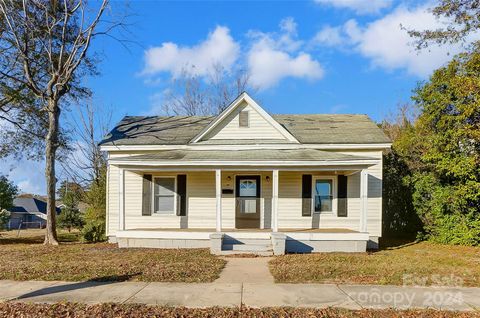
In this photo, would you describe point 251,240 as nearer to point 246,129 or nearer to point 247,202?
point 247,202

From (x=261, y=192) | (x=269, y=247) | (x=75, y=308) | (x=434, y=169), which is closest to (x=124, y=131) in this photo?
(x=261, y=192)

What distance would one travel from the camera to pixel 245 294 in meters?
6.71

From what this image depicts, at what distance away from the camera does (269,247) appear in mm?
11969

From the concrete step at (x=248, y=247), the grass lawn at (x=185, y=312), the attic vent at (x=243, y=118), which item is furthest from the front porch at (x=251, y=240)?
the grass lawn at (x=185, y=312)

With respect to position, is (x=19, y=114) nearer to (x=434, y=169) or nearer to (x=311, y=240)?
(x=311, y=240)

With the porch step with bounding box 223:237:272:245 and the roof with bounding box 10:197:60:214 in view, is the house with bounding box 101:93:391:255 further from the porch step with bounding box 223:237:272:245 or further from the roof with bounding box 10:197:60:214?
the roof with bounding box 10:197:60:214

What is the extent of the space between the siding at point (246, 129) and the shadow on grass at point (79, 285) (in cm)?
741

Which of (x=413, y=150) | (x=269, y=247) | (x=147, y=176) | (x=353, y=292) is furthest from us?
(x=413, y=150)

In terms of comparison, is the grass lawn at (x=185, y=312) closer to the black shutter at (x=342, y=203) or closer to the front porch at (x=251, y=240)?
the front porch at (x=251, y=240)

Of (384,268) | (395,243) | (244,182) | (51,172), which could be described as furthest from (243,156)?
(51,172)

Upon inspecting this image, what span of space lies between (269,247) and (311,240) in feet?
4.77

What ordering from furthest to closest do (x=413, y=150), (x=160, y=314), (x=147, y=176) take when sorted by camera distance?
(x=413, y=150), (x=147, y=176), (x=160, y=314)

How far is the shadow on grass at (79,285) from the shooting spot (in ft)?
22.1

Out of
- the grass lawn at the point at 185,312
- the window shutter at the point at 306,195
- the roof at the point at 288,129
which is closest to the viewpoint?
the grass lawn at the point at 185,312
